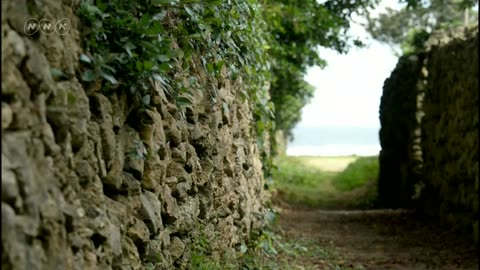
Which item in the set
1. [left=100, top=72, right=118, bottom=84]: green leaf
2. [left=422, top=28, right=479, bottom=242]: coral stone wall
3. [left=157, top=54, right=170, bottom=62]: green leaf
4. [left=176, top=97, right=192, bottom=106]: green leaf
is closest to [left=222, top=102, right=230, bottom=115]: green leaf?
[left=176, top=97, right=192, bottom=106]: green leaf

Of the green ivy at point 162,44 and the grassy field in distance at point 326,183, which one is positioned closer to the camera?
the green ivy at point 162,44

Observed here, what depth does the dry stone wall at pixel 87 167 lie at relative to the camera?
2148 mm

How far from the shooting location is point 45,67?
7.93 ft

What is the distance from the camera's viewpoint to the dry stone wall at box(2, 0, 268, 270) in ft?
7.05

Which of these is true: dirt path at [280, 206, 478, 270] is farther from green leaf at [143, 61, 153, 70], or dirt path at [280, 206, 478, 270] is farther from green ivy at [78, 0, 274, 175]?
green leaf at [143, 61, 153, 70]

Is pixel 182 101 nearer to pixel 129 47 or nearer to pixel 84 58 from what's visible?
pixel 129 47

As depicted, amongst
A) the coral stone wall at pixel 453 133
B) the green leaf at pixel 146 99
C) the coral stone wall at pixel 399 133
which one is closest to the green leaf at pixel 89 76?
the green leaf at pixel 146 99

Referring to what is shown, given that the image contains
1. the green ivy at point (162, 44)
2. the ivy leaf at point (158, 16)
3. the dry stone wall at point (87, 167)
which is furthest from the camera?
the ivy leaf at point (158, 16)

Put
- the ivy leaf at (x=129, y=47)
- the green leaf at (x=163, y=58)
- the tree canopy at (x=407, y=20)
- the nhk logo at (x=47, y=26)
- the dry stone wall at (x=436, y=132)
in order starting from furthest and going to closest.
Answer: the tree canopy at (x=407, y=20), the dry stone wall at (x=436, y=132), the green leaf at (x=163, y=58), the ivy leaf at (x=129, y=47), the nhk logo at (x=47, y=26)

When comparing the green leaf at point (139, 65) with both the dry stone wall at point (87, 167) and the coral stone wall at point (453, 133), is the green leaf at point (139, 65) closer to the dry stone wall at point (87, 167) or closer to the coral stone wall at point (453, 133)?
the dry stone wall at point (87, 167)

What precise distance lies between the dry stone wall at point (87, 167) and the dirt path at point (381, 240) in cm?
362

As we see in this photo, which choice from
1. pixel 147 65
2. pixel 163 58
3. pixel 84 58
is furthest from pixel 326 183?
pixel 84 58

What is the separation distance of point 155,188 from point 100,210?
778 millimetres

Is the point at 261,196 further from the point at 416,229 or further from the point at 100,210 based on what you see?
the point at 100,210
